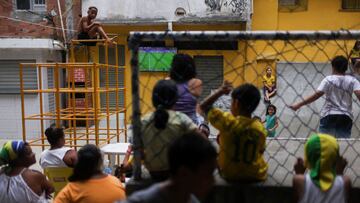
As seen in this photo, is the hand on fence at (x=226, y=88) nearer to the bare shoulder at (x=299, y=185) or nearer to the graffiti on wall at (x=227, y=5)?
the bare shoulder at (x=299, y=185)

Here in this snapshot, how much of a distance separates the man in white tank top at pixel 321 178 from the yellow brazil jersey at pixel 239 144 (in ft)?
1.02

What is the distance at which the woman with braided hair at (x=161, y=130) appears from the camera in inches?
102

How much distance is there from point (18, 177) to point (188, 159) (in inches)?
81.1

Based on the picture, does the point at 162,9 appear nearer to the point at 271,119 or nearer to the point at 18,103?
the point at 18,103

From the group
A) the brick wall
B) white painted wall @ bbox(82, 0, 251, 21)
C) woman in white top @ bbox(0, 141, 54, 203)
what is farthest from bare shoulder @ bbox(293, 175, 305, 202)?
the brick wall

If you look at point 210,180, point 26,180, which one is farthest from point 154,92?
point 26,180

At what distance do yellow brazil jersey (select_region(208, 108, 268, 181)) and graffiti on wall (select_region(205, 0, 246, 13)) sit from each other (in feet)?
32.8

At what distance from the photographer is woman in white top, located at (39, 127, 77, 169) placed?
4168 mm

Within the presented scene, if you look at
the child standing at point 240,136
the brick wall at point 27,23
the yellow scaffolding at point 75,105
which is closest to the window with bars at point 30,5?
the brick wall at point 27,23

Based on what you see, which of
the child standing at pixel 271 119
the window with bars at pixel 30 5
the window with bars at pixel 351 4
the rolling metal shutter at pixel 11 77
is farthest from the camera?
the window with bars at pixel 351 4

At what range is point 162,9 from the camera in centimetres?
1258

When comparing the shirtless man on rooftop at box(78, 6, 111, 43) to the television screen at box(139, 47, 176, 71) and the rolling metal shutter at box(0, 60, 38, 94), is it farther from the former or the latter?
the rolling metal shutter at box(0, 60, 38, 94)

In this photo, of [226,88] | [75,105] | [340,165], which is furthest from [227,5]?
[340,165]

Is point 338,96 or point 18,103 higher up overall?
point 338,96
